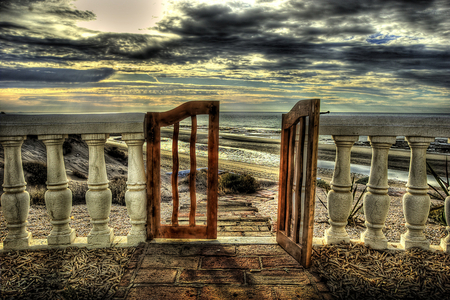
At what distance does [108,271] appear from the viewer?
95.0 inches

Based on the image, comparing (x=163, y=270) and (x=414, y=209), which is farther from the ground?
(x=414, y=209)

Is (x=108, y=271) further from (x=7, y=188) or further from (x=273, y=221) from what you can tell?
(x=273, y=221)

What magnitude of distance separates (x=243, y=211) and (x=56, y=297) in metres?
3.03

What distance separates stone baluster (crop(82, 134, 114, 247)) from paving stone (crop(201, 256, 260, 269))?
1.03 metres

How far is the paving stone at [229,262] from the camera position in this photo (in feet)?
8.08

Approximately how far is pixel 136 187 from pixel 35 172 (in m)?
4.84

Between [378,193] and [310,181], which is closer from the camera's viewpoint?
[310,181]

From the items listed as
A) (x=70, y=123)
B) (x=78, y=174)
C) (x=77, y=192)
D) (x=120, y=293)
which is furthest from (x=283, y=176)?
(x=78, y=174)

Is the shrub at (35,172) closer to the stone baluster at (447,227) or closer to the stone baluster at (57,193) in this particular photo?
the stone baluster at (57,193)

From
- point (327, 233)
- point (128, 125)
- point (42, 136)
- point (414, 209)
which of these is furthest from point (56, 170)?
point (414, 209)

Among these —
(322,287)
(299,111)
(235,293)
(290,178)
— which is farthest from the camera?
(290,178)

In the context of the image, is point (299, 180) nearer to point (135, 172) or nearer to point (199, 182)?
point (135, 172)

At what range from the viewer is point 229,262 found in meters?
2.53

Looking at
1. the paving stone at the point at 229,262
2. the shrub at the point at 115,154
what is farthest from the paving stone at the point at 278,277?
the shrub at the point at 115,154
